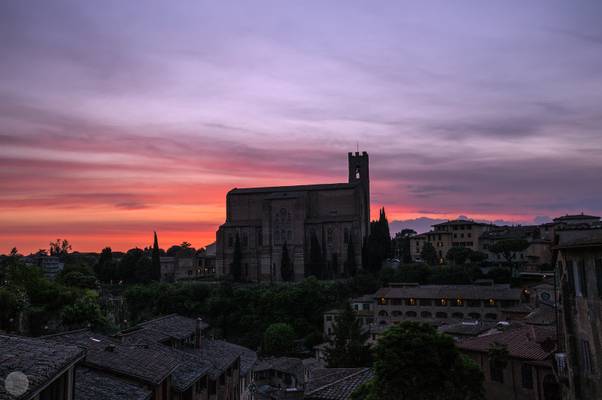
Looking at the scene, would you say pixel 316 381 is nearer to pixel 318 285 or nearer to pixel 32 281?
pixel 32 281

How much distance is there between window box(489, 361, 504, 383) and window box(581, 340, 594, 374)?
6.44 m

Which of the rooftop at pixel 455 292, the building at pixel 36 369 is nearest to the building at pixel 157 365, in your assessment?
the building at pixel 36 369

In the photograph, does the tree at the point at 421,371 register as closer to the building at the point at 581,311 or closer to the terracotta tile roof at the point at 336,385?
the terracotta tile roof at the point at 336,385

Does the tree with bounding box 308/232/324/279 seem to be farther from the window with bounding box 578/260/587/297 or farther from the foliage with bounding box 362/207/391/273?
the window with bounding box 578/260/587/297

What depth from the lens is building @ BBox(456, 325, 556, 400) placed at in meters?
21.4

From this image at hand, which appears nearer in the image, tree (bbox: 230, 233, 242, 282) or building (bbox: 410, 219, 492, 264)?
tree (bbox: 230, 233, 242, 282)

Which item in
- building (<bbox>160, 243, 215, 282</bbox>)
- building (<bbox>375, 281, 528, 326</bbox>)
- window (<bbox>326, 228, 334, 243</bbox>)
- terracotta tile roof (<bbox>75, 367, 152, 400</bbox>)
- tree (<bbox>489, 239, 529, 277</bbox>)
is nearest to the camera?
terracotta tile roof (<bbox>75, 367, 152, 400</bbox>)

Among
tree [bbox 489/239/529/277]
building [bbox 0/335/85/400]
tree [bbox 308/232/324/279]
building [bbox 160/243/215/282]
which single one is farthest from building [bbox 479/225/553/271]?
building [bbox 0/335/85/400]

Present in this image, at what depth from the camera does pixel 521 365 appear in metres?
22.4

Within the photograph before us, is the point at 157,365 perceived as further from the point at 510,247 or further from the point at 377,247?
the point at 510,247

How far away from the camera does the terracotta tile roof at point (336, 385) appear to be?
865 inches

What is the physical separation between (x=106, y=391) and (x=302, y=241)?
276ft

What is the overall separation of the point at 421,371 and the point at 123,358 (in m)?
10.3

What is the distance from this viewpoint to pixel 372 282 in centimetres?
8512
